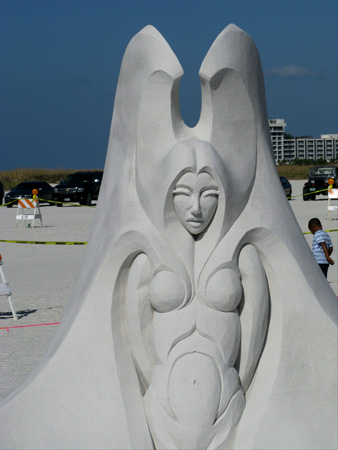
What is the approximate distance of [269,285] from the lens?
5648mm

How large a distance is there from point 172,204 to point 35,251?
1310cm

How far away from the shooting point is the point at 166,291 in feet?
17.5

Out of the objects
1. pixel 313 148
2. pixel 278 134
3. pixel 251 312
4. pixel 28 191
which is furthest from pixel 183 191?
pixel 313 148

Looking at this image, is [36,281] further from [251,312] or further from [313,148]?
[313,148]

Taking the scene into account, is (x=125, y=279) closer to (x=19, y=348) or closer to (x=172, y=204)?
(x=172, y=204)

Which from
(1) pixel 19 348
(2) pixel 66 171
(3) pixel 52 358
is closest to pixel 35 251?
(1) pixel 19 348

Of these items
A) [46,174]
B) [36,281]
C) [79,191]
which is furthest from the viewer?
[46,174]

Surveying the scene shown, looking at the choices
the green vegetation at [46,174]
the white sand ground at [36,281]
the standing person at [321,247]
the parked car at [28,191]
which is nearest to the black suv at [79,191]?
the parked car at [28,191]

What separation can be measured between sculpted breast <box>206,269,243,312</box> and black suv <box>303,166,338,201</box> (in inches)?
1140

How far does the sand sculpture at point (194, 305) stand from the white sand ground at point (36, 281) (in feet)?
7.27

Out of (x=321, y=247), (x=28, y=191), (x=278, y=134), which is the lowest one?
(x=321, y=247)

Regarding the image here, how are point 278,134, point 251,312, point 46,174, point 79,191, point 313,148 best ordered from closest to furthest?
point 251,312
point 79,191
point 46,174
point 278,134
point 313,148

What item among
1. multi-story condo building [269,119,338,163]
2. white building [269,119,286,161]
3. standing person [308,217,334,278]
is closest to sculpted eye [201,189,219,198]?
standing person [308,217,334,278]

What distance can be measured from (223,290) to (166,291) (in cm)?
37
